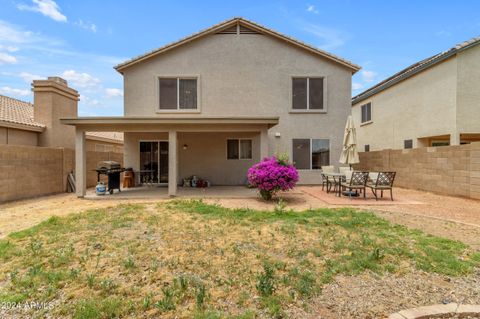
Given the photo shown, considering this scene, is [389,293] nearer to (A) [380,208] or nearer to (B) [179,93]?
(A) [380,208]

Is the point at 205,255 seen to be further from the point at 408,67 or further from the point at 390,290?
the point at 408,67

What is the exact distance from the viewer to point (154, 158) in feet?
46.9

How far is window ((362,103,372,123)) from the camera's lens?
20094 millimetres

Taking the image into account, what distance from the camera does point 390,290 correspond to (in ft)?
11.7

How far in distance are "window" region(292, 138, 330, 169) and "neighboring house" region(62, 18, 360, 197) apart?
2.2 inches

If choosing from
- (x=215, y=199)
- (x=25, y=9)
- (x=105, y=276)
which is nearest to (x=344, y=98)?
(x=215, y=199)

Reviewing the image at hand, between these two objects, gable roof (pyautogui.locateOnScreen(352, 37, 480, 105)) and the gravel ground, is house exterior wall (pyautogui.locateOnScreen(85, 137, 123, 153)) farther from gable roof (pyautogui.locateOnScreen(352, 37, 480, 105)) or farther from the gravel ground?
gable roof (pyautogui.locateOnScreen(352, 37, 480, 105))

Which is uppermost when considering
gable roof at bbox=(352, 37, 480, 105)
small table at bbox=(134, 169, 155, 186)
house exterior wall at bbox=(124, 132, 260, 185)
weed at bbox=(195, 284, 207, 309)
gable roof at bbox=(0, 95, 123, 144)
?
gable roof at bbox=(352, 37, 480, 105)

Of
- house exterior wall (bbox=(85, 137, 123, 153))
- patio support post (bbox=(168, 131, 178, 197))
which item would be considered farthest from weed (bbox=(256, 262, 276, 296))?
house exterior wall (bbox=(85, 137, 123, 153))

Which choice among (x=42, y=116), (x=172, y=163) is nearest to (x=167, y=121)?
(x=172, y=163)

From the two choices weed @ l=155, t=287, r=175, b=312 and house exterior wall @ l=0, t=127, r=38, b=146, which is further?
house exterior wall @ l=0, t=127, r=38, b=146

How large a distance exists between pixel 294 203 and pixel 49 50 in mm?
16178

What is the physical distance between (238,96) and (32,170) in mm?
10254

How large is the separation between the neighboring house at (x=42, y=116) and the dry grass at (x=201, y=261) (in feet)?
30.6
